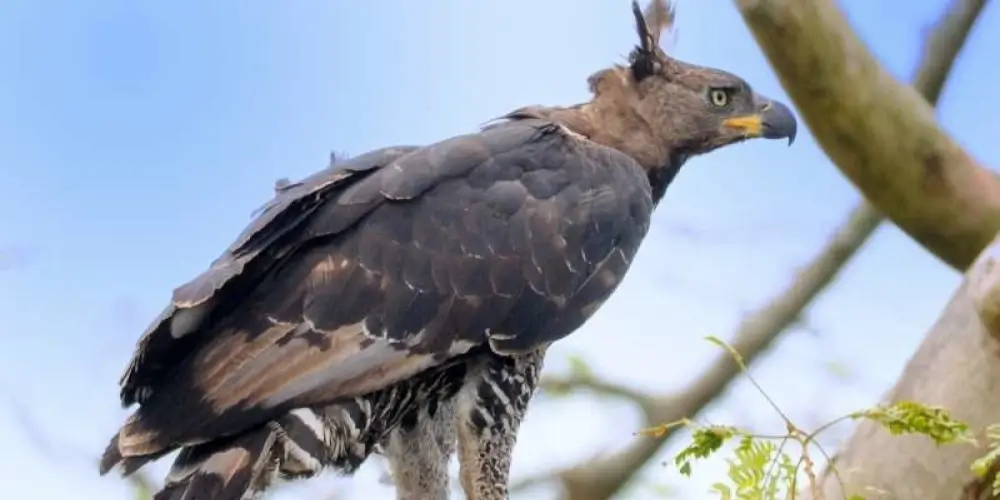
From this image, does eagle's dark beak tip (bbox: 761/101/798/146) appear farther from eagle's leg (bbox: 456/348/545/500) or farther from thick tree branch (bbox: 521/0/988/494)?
thick tree branch (bbox: 521/0/988/494)

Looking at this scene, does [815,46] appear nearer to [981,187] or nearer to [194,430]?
[981,187]

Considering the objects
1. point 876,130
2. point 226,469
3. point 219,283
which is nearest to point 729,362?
point 876,130

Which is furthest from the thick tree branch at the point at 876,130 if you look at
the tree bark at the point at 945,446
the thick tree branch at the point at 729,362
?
the tree bark at the point at 945,446

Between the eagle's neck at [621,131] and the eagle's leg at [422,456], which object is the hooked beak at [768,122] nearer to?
the eagle's neck at [621,131]

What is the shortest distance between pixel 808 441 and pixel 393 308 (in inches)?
48.4

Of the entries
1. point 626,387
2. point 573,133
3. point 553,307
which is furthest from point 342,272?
point 626,387

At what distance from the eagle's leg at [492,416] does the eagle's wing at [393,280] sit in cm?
16

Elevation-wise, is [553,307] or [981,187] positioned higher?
[553,307]

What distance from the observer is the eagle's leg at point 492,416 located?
4.04 m

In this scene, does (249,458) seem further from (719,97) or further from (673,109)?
(719,97)

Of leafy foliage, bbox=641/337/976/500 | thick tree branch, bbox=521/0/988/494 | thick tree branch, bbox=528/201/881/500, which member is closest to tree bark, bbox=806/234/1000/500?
leafy foliage, bbox=641/337/976/500

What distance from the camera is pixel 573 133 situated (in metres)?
4.55

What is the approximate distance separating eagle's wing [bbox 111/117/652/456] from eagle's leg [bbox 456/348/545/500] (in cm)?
16

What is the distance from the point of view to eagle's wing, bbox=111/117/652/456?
143 inches
